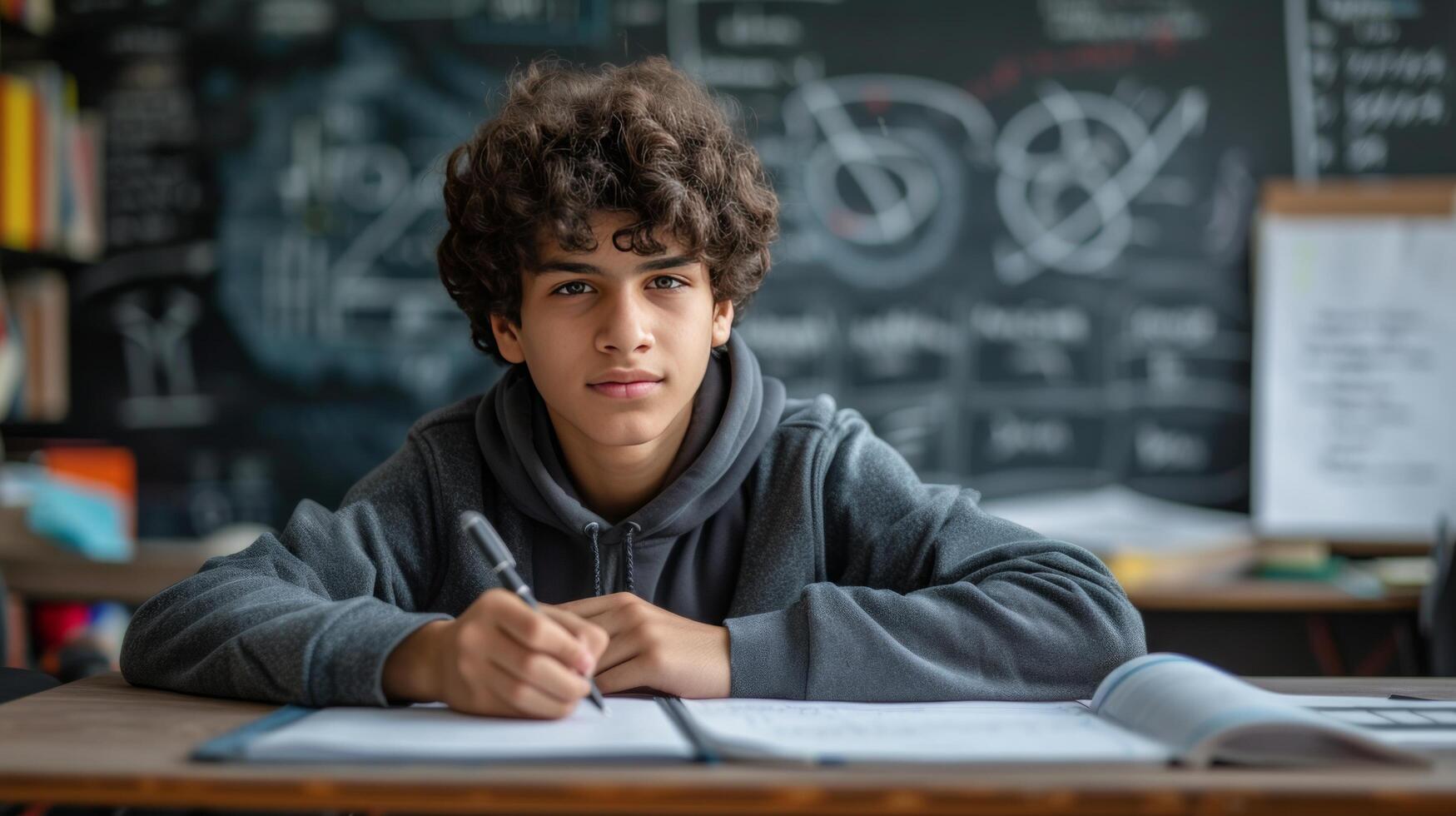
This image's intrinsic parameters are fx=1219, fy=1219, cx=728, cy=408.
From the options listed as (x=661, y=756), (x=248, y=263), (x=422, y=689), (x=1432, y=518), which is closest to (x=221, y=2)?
(x=248, y=263)

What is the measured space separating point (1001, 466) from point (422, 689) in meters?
2.21

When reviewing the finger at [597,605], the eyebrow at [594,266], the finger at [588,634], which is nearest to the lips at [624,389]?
the eyebrow at [594,266]

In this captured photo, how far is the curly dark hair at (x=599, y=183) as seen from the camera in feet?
3.92

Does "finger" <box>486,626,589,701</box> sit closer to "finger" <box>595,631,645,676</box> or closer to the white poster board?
"finger" <box>595,631,645,676</box>

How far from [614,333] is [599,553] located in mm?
251

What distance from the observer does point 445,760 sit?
698 millimetres

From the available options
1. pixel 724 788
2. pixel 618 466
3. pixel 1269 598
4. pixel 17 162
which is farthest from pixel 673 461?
pixel 17 162

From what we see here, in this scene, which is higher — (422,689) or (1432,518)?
(422,689)

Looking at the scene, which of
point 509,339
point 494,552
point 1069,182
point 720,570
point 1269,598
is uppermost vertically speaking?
point 1069,182

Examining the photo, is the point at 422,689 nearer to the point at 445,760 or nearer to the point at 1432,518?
the point at 445,760

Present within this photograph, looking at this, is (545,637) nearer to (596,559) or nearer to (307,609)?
(307,609)

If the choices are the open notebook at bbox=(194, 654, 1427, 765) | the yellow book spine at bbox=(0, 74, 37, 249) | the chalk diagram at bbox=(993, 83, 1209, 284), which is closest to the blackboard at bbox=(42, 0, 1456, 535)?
the chalk diagram at bbox=(993, 83, 1209, 284)

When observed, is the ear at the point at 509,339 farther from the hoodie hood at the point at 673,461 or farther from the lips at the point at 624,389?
the lips at the point at 624,389

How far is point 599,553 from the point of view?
126 centimetres
